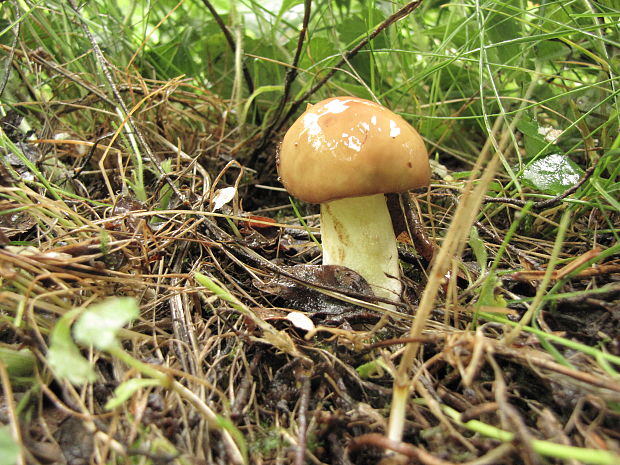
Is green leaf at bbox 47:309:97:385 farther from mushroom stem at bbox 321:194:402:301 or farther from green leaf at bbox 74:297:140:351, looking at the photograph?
mushroom stem at bbox 321:194:402:301

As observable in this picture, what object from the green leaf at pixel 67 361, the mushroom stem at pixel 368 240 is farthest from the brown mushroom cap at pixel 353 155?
the green leaf at pixel 67 361

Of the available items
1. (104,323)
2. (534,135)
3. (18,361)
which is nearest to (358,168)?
(104,323)

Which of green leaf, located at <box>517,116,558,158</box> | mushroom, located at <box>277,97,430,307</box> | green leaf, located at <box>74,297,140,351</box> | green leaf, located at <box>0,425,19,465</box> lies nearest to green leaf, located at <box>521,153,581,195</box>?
green leaf, located at <box>517,116,558,158</box>

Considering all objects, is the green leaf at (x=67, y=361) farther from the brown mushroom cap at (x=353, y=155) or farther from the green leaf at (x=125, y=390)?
the brown mushroom cap at (x=353, y=155)

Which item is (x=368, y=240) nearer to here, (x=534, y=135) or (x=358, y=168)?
(x=358, y=168)

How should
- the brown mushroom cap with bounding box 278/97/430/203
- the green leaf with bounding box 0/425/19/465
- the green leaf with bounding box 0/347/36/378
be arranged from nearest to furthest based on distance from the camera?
the green leaf with bounding box 0/425/19/465, the green leaf with bounding box 0/347/36/378, the brown mushroom cap with bounding box 278/97/430/203

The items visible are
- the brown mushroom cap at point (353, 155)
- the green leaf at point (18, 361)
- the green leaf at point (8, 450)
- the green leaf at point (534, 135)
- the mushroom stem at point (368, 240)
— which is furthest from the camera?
the green leaf at point (534, 135)

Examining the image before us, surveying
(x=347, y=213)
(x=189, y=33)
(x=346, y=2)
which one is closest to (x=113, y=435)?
(x=347, y=213)
